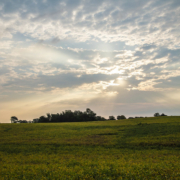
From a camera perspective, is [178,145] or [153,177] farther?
[178,145]

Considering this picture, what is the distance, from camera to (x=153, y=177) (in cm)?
1430

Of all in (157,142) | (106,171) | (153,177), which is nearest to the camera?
(153,177)

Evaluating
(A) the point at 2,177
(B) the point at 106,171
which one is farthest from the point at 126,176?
(A) the point at 2,177

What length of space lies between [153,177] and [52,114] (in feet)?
501

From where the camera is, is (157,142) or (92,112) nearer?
(157,142)

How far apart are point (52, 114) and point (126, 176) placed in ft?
498

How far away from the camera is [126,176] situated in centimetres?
1458

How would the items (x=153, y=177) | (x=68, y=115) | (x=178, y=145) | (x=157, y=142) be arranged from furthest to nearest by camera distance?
(x=68, y=115) < (x=157, y=142) < (x=178, y=145) < (x=153, y=177)

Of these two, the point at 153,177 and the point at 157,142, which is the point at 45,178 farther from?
the point at 157,142

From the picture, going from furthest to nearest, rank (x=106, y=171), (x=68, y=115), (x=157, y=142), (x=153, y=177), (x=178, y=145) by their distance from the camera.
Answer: (x=68, y=115), (x=157, y=142), (x=178, y=145), (x=106, y=171), (x=153, y=177)

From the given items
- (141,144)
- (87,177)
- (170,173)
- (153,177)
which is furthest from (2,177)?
(141,144)

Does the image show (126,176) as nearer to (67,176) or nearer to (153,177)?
(153,177)

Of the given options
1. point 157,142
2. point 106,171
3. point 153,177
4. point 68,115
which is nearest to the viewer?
point 153,177

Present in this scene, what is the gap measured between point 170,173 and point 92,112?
480ft
